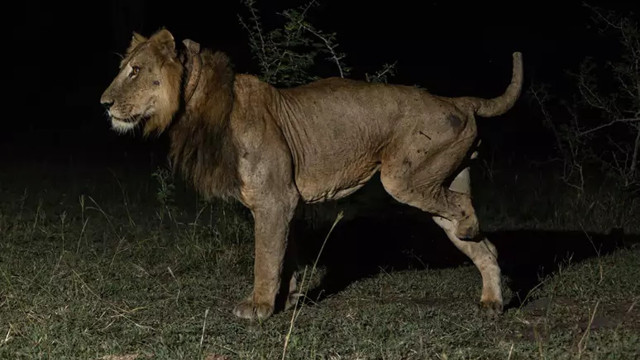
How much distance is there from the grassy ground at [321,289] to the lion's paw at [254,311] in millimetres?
85

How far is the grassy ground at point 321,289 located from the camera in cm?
471

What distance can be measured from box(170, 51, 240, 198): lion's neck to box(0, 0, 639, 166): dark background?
6352 millimetres

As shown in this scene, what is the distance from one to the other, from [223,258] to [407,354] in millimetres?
2213

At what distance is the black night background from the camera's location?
4.83 metres

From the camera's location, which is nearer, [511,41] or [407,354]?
[407,354]

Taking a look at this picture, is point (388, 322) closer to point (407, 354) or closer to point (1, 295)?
point (407, 354)

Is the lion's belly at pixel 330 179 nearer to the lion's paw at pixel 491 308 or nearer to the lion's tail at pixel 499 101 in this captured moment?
the lion's tail at pixel 499 101

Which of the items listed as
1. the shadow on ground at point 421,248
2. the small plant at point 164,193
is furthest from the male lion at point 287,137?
the small plant at point 164,193

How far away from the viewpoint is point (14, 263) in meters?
6.43

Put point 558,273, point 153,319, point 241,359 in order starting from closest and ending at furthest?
point 241,359 < point 153,319 < point 558,273

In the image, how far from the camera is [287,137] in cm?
542

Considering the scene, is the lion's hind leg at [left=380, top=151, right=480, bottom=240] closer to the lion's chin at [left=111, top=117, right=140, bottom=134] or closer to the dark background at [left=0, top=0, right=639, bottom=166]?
the lion's chin at [left=111, top=117, right=140, bottom=134]

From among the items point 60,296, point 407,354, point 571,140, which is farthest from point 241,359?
point 571,140

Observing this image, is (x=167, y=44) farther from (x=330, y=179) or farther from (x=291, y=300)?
(x=291, y=300)
